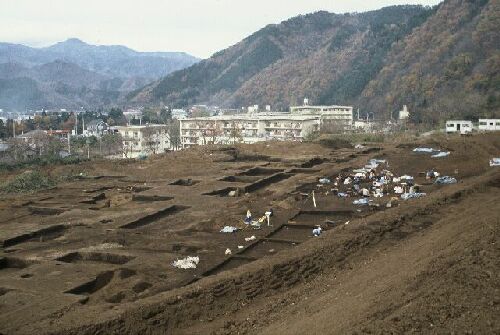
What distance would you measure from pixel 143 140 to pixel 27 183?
2540cm

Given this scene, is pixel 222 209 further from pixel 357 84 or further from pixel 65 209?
pixel 357 84

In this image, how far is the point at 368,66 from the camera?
7925cm

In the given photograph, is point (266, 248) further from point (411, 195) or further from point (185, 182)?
point (185, 182)

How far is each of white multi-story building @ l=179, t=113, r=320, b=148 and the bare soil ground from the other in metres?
27.2

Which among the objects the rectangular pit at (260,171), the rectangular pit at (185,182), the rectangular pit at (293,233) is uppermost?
the rectangular pit at (260,171)

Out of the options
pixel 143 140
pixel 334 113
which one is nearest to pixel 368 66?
pixel 334 113

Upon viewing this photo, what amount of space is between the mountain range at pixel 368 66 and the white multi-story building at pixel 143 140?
24402 mm

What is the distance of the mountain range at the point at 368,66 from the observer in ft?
168

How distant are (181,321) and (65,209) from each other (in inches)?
468

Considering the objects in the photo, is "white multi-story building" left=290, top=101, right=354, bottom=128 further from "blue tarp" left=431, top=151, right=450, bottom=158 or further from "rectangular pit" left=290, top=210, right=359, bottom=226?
"rectangular pit" left=290, top=210, right=359, bottom=226

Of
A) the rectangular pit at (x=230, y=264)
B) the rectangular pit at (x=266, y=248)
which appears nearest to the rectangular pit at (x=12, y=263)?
the rectangular pit at (x=230, y=264)

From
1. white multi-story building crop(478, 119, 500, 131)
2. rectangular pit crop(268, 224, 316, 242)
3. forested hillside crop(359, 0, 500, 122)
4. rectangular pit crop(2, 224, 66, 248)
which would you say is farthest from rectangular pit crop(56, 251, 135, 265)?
forested hillside crop(359, 0, 500, 122)

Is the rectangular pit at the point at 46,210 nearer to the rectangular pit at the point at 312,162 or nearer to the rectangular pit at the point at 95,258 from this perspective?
the rectangular pit at the point at 95,258

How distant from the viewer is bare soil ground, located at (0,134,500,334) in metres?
8.06
